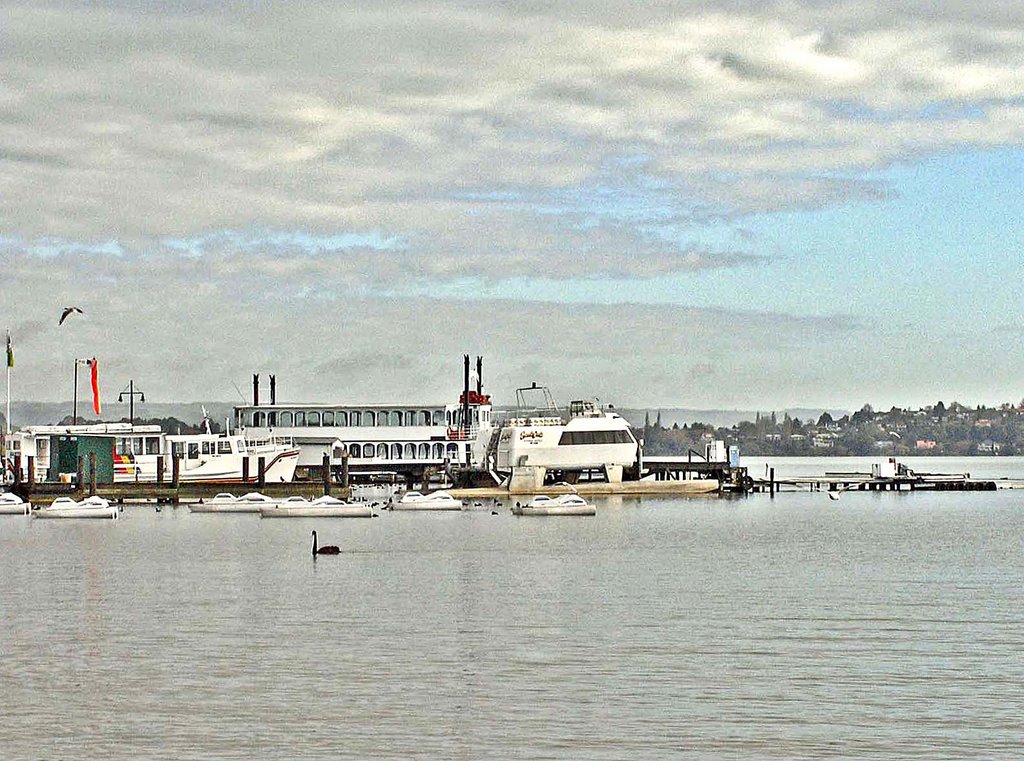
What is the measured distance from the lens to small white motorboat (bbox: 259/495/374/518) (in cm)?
8569

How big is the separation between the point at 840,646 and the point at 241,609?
15393 millimetres

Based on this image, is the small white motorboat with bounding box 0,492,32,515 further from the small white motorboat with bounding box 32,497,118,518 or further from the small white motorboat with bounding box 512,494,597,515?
the small white motorboat with bounding box 512,494,597,515

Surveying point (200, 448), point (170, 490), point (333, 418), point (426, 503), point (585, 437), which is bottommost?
point (426, 503)

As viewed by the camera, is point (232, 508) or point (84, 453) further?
point (84, 453)

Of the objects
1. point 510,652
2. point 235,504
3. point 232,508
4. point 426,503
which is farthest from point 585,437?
point 510,652

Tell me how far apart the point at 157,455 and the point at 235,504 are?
15.5 metres

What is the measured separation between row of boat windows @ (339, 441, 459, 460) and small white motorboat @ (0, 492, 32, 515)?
1553 inches

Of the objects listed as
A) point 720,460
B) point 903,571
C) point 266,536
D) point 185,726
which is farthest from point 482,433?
point 185,726

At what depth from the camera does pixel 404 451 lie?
129 m

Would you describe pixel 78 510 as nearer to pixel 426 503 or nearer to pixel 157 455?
pixel 426 503

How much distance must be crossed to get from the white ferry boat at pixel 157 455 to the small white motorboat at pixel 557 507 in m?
22.6

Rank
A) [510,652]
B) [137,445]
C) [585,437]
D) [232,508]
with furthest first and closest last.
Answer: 1. [585,437]
2. [137,445]
3. [232,508]
4. [510,652]

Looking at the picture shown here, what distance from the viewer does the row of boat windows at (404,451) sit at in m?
128

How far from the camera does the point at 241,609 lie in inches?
1614
